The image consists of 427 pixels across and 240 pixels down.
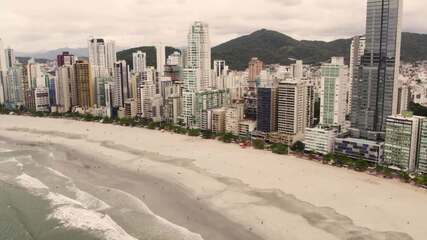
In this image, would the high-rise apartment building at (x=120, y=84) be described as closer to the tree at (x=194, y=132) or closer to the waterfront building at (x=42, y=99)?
the waterfront building at (x=42, y=99)

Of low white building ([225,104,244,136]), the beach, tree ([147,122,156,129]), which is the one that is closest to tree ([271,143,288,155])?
the beach

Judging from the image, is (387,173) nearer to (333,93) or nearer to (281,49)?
(333,93)

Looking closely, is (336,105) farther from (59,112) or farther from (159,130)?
(59,112)

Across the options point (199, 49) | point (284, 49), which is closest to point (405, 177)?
point (199, 49)

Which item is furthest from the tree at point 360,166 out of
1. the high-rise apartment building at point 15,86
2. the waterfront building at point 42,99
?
the high-rise apartment building at point 15,86

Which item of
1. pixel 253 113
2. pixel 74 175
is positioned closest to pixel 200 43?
pixel 253 113
